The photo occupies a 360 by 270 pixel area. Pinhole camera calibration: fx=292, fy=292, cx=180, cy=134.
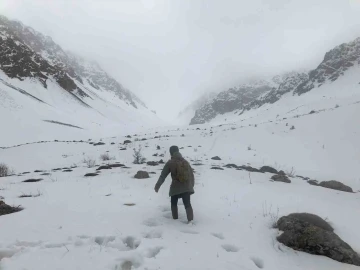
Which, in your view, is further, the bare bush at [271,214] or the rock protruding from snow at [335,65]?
the rock protruding from snow at [335,65]

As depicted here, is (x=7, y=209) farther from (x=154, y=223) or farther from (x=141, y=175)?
(x=141, y=175)

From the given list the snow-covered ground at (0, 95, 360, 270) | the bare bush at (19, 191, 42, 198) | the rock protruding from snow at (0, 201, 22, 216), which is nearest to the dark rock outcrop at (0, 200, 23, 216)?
the rock protruding from snow at (0, 201, 22, 216)

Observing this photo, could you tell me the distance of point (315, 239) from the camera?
15.7ft

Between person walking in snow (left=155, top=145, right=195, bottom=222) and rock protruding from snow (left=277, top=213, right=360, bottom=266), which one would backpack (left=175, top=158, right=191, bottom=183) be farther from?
rock protruding from snow (left=277, top=213, right=360, bottom=266)

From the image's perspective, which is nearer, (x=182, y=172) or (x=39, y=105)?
(x=182, y=172)

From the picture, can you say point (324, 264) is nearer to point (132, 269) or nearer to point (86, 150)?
point (132, 269)

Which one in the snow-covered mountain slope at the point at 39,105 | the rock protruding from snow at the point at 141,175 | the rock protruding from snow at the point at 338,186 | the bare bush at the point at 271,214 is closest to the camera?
the bare bush at the point at 271,214

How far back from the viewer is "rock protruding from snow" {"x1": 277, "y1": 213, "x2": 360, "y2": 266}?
4504 mm

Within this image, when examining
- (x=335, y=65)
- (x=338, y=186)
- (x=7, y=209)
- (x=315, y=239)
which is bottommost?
(x=315, y=239)

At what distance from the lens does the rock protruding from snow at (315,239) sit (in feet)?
14.8

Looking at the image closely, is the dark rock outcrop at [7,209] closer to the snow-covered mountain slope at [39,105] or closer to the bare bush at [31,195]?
the bare bush at [31,195]

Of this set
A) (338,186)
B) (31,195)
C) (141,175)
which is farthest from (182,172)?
(338,186)

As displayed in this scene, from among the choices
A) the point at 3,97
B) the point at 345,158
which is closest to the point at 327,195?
the point at 345,158

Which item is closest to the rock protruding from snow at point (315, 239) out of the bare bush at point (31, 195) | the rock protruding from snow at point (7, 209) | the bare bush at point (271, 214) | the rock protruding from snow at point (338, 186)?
the bare bush at point (271, 214)
